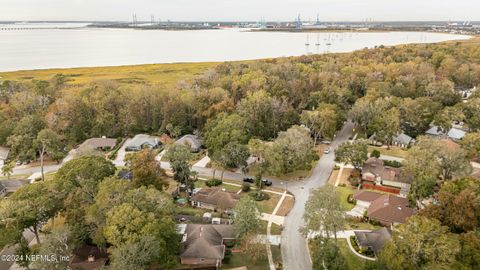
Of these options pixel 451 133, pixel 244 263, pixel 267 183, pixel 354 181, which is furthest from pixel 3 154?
pixel 451 133

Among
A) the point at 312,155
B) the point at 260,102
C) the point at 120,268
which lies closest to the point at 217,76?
the point at 260,102

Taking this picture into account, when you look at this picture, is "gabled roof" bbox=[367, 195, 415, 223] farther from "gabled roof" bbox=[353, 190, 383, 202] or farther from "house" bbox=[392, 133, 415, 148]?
"house" bbox=[392, 133, 415, 148]

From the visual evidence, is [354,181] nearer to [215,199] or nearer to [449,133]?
[215,199]

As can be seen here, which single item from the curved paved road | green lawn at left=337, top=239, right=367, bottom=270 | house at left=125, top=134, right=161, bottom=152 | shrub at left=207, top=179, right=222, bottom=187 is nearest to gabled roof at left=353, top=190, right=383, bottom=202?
the curved paved road

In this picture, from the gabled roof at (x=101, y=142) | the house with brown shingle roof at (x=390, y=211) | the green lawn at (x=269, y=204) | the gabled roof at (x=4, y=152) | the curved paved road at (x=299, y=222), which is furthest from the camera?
the gabled roof at (x=101, y=142)

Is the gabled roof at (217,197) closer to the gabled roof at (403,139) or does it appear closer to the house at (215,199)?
the house at (215,199)

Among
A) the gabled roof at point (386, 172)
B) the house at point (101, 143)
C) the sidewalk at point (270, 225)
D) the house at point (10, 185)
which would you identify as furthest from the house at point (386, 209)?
the house at point (10, 185)

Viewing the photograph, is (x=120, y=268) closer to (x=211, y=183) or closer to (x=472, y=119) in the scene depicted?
(x=211, y=183)
